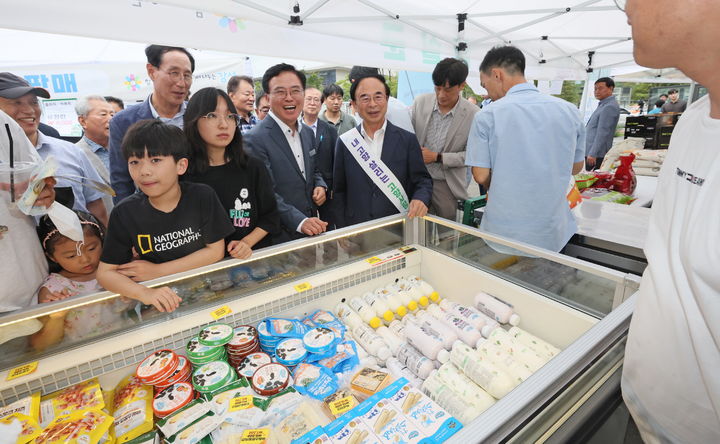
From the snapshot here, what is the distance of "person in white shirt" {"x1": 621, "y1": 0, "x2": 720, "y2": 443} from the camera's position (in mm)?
698

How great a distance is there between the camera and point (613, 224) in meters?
2.44

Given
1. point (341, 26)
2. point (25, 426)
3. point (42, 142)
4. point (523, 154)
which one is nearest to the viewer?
point (25, 426)

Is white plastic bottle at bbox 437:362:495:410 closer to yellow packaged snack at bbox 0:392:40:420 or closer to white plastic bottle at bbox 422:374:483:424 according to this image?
white plastic bottle at bbox 422:374:483:424

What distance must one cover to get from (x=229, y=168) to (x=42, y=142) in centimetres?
141

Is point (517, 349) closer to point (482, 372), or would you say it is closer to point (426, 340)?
point (482, 372)

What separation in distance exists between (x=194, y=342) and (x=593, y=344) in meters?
1.30

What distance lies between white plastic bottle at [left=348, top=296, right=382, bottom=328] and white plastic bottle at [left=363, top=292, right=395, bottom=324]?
0.10ft

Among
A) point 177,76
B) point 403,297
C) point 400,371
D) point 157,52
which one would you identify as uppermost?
point 157,52

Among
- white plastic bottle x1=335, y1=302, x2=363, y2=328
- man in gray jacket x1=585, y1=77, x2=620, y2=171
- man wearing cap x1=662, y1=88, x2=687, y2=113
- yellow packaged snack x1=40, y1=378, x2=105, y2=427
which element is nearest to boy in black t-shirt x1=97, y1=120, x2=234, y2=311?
yellow packaged snack x1=40, y1=378, x2=105, y2=427

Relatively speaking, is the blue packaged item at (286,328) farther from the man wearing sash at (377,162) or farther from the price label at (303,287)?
the man wearing sash at (377,162)

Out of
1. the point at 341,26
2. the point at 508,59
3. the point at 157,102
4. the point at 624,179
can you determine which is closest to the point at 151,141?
the point at 157,102

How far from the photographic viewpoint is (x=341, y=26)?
416 centimetres

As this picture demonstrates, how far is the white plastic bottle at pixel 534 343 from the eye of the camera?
136 centimetres

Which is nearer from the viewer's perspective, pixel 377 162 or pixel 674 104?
pixel 377 162
